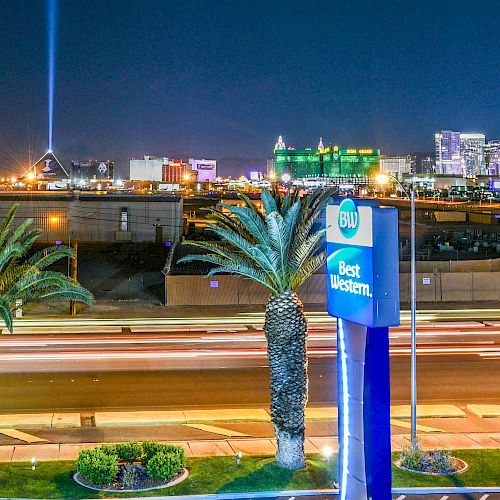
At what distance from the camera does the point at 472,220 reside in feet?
343

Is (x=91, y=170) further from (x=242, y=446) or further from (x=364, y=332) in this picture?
(x=364, y=332)

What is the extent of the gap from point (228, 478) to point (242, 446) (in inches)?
106

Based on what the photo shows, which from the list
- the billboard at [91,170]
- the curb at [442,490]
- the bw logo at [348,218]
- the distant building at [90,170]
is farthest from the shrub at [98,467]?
the billboard at [91,170]

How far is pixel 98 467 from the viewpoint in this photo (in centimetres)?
1661

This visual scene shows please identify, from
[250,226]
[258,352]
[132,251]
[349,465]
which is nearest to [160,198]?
[132,251]

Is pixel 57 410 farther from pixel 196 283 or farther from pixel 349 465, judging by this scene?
pixel 196 283

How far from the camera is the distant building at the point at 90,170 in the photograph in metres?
134

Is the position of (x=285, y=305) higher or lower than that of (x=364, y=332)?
higher

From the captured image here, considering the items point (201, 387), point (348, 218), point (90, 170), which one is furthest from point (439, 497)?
point (90, 170)

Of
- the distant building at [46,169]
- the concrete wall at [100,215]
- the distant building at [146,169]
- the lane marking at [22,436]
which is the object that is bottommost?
the lane marking at [22,436]

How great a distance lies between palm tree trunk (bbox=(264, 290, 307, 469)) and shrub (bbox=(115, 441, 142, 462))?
290 cm

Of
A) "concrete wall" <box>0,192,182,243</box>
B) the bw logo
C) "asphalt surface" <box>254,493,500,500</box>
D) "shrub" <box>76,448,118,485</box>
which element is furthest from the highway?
"concrete wall" <box>0,192,182,243</box>

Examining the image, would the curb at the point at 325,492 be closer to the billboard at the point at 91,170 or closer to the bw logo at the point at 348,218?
the bw logo at the point at 348,218

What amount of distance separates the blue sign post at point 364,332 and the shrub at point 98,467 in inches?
185
